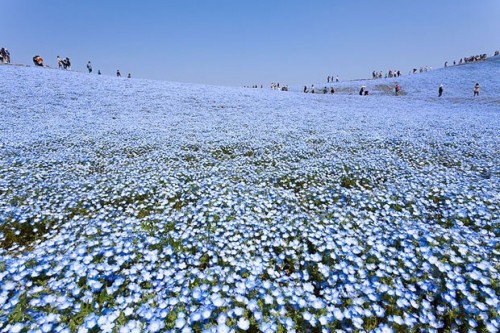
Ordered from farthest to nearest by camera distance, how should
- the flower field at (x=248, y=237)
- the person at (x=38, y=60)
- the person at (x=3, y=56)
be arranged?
the person at (x=38, y=60)
the person at (x=3, y=56)
the flower field at (x=248, y=237)

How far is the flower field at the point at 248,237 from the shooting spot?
3018mm

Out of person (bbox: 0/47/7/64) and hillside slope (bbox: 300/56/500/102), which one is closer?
person (bbox: 0/47/7/64)

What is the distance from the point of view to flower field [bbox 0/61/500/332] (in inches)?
119

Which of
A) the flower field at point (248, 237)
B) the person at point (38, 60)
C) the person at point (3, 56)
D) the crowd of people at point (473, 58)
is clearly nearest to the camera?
the flower field at point (248, 237)

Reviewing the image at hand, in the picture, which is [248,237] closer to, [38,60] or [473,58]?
[38,60]

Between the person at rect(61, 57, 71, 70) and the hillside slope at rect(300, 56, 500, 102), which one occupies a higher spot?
the person at rect(61, 57, 71, 70)

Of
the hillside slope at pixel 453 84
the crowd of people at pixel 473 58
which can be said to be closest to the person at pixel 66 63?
the hillside slope at pixel 453 84

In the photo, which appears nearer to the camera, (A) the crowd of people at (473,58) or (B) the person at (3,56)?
(B) the person at (3,56)

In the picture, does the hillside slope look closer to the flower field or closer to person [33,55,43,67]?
the flower field

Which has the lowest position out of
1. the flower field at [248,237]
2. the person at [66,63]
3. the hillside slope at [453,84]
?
the flower field at [248,237]

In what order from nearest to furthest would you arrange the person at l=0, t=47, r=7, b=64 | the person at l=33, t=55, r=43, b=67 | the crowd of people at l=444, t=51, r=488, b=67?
the person at l=0, t=47, r=7, b=64 → the person at l=33, t=55, r=43, b=67 → the crowd of people at l=444, t=51, r=488, b=67

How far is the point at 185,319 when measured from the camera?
9.52 feet

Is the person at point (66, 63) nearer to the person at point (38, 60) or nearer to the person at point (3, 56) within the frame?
the person at point (38, 60)

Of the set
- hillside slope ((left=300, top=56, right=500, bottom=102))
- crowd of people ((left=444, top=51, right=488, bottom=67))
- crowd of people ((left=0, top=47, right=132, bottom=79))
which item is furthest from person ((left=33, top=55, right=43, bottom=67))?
crowd of people ((left=444, top=51, right=488, bottom=67))
